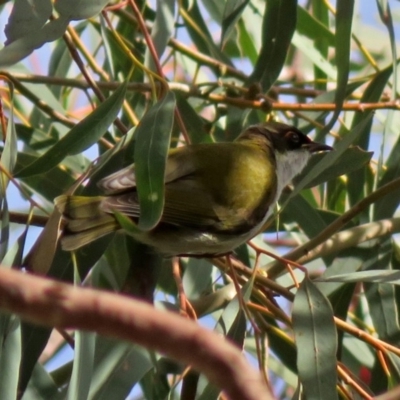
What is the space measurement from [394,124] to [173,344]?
3.16 meters

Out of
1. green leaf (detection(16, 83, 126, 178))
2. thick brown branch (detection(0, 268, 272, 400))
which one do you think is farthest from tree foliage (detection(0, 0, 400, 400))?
thick brown branch (detection(0, 268, 272, 400))

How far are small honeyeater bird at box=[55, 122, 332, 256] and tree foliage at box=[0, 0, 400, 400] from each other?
0.07m

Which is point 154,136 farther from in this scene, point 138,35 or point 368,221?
point 138,35

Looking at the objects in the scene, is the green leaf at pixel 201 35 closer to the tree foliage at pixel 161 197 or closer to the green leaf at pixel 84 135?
the tree foliage at pixel 161 197

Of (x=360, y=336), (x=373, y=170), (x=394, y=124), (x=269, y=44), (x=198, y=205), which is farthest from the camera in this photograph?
(x=394, y=124)

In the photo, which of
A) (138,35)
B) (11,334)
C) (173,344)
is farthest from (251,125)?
(173,344)

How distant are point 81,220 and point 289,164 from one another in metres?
1.43

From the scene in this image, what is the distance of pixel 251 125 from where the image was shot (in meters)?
3.33

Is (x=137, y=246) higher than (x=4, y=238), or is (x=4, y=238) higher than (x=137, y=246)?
(x=4, y=238)

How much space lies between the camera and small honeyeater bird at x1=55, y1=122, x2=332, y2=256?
234 centimetres

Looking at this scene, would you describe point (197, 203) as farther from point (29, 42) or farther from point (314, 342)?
point (29, 42)

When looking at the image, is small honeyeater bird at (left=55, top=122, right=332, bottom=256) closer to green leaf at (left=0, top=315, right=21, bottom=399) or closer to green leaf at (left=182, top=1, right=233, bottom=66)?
green leaf at (left=0, top=315, right=21, bottom=399)

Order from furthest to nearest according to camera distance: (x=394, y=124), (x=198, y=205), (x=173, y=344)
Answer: (x=394, y=124), (x=198, y=205), (x=173, y=344)

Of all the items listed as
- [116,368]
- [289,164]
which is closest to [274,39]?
[289,164]
